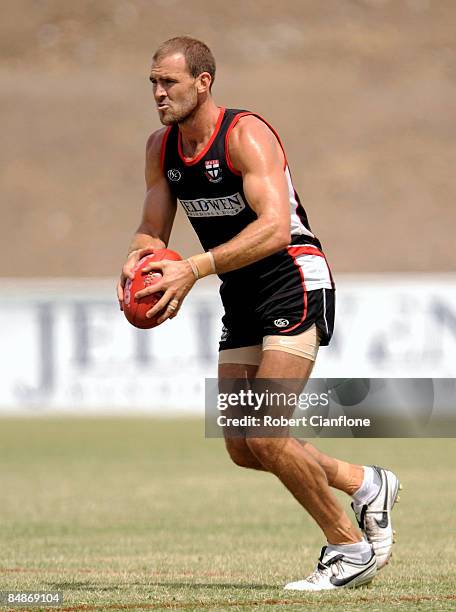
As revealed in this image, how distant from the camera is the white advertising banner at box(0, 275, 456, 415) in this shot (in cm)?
2103

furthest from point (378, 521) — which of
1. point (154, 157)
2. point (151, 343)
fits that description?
point (151, 343)

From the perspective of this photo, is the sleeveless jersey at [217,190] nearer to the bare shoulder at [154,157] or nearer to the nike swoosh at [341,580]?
the bare shoulder at [154,157]

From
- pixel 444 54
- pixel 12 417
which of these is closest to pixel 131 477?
pixel 12 417

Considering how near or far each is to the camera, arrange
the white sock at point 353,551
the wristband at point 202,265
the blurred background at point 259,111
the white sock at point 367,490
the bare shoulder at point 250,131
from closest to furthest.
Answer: the wristband at point 202,265 < the bare shoulder at point 250,131 < the white sock at point 353,551 < the white sock at point 367,490 < the blurred background at point 259,111

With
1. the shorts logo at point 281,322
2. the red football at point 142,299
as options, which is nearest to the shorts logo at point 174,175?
the red football at point 142,299

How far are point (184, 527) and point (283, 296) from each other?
432cm

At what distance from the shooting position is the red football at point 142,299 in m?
7.03

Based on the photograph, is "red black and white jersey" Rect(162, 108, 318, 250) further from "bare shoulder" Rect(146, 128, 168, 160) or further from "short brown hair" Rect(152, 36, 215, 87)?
"short brown hair" Rect(152, 36, 215, 87)

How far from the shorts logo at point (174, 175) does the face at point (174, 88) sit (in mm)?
341

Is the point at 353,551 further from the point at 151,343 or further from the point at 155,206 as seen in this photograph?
the point at 151,343

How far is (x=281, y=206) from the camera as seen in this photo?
7055mm

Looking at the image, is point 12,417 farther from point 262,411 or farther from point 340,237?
point 340,237

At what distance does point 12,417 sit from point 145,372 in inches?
106

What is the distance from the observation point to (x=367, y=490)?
→ 25.2 ft
